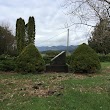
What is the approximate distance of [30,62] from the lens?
1325cm

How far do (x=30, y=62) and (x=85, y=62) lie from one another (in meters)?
3.01

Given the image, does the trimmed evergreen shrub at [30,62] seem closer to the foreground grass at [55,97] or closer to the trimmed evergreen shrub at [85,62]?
the trimmed evergreen shrub at [85,62]

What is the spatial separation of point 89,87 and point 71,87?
65 cm

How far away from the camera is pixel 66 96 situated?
7125 mm

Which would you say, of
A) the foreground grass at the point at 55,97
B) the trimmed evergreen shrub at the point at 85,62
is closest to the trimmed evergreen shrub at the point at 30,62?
the trimmed evergreen shrub at the point at 85,62

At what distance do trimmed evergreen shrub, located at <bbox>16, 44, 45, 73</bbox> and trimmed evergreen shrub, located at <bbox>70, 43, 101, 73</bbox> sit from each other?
1850 millimetres

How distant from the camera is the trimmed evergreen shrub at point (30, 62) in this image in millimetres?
13133

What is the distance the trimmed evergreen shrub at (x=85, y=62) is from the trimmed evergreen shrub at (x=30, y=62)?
185 centimetres

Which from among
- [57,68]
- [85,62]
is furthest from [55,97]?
[57,68]

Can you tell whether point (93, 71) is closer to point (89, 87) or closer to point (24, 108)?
point (89, 87)

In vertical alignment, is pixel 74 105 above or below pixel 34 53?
below

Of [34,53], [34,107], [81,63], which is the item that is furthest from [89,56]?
[34,107]

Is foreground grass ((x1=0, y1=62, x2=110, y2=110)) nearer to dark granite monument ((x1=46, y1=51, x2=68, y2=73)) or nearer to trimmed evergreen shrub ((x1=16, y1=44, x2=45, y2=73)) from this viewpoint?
trimmed evergreen shrub ((x1=16, y1=44, x2=45, y2=73))

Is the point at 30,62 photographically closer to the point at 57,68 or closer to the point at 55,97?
the point at 57,68
